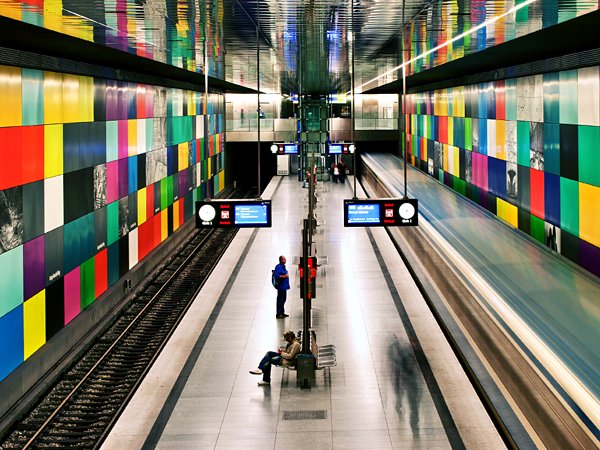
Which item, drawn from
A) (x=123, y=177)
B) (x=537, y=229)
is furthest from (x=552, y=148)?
(x=123, y=177)

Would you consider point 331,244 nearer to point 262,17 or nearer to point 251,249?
point 251,249

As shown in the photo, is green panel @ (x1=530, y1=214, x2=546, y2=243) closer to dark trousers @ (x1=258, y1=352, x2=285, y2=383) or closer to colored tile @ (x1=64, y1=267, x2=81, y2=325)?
dark trousers @ (x1=258, y1=352, x2=285, y2=383)

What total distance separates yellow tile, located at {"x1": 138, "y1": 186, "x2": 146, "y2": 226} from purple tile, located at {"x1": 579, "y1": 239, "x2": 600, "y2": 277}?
11398 millimetres

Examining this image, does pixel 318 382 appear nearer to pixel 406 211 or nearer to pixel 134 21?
pixel 406 211

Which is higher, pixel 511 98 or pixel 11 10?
pixel 511 98

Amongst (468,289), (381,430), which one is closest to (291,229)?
(468,289)

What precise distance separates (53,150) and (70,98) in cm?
145

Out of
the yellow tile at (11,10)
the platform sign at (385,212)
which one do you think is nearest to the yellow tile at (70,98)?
the platform sign at (385,212)

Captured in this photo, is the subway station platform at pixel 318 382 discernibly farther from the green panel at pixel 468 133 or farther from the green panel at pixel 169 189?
the green panel at pixel 468 133

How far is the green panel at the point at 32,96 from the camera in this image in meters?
13.4

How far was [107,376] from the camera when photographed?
586 inches

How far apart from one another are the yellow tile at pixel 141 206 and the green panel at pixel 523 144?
9.18 m

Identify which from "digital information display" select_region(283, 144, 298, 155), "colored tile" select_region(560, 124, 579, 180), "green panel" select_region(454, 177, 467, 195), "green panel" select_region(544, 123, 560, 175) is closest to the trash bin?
"colored tile" select_region(560, 124, 579, 180)

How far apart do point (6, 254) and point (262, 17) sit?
489 centimetres
